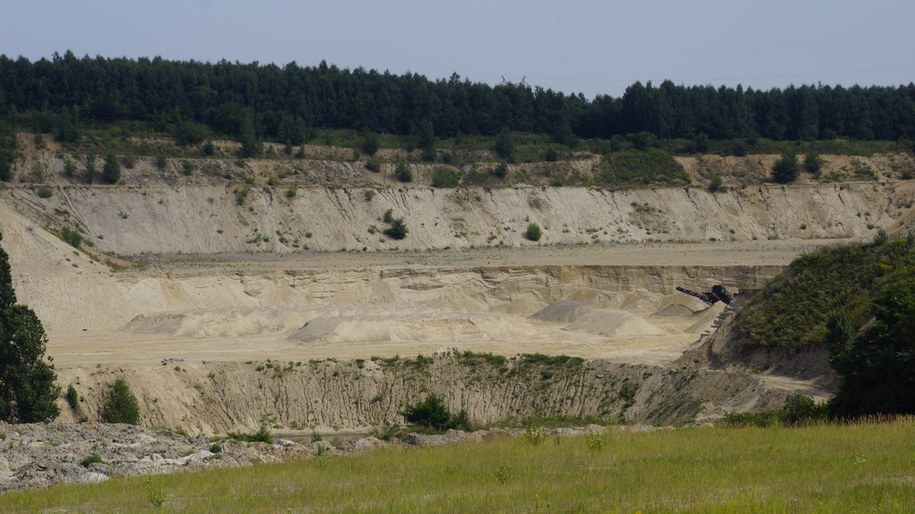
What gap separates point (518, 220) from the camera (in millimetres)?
101812

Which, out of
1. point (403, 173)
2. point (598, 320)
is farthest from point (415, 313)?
point (403, 173)

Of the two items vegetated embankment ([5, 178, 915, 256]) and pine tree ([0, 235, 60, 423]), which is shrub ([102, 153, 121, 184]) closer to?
vegetated embankment ([5, 178, 915, 256])

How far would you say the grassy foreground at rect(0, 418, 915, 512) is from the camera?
A: 17.9 meters

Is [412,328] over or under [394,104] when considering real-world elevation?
under

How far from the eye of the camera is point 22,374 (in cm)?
3991

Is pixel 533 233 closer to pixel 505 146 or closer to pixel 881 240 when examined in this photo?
pixel 505 146

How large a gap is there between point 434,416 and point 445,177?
64.4 m

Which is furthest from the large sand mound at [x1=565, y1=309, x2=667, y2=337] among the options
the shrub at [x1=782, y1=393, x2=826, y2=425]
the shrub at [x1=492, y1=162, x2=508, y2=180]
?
the shrub at [x1=492, y1=162, x2=508, y2=180]

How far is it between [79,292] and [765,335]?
37253mm

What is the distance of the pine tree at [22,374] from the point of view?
3962 centimetres

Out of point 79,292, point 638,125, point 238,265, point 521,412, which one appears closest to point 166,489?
point 521,412

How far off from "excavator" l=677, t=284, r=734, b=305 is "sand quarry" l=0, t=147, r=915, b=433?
771mm

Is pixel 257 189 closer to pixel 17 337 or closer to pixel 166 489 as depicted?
pixel 17 337

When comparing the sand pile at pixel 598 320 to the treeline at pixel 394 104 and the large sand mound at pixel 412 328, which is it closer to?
the large sand mound at pixel 412 328
